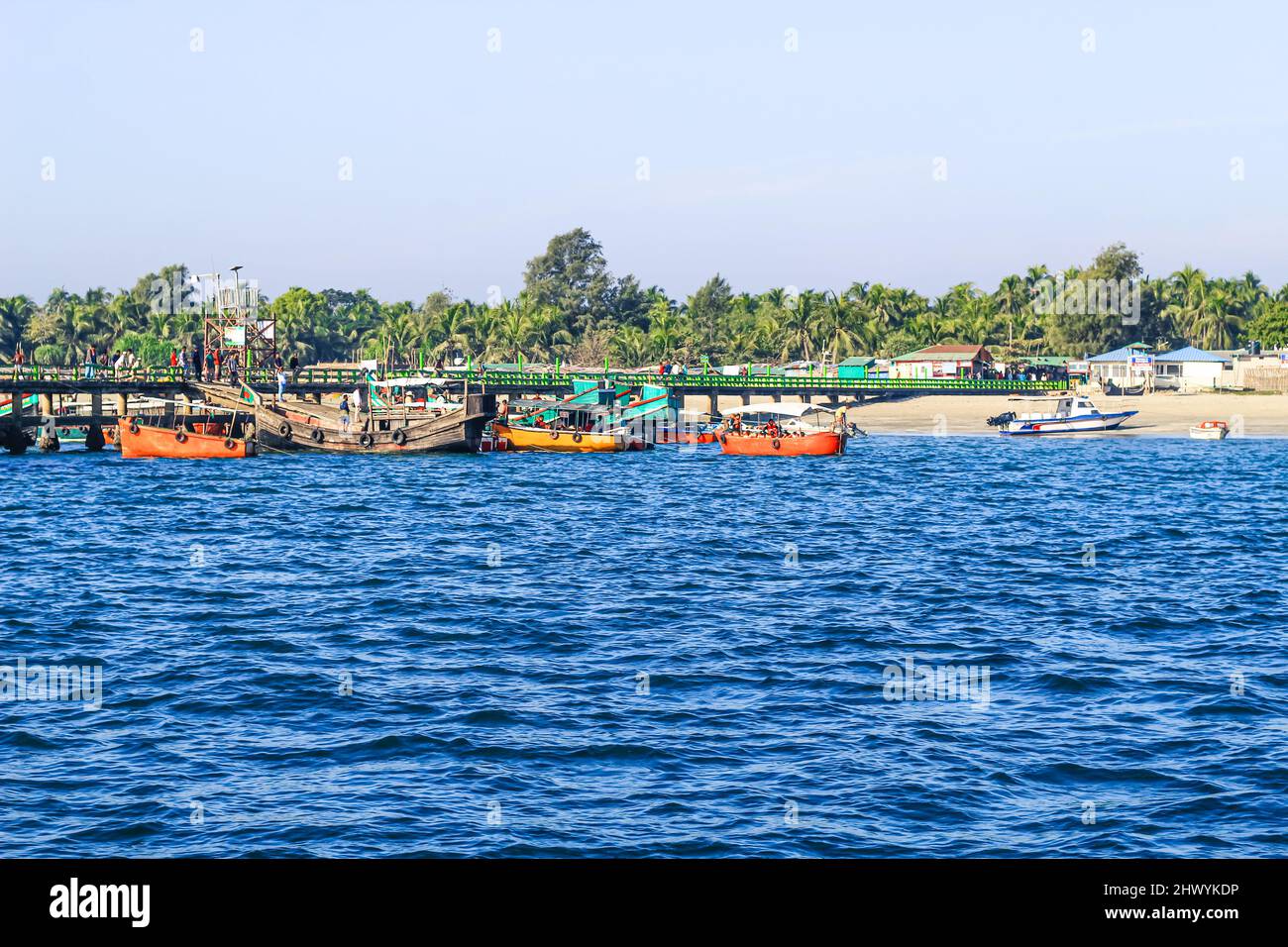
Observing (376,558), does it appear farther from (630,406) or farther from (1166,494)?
(630,406)

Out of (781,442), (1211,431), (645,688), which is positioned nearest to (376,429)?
(781,442)

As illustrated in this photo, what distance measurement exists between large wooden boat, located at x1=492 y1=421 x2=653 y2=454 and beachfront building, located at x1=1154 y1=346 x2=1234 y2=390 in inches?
3126

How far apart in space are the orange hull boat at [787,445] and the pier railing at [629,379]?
28.6 meters

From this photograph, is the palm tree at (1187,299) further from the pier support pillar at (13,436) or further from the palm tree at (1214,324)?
the pier support pillar at (13,436)

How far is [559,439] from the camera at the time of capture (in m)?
97.9

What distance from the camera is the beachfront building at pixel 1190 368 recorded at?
493 feet

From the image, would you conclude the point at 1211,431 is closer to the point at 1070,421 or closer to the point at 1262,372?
the point at 1070,421

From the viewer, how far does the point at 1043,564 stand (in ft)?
131

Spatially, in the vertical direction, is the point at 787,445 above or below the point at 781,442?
below

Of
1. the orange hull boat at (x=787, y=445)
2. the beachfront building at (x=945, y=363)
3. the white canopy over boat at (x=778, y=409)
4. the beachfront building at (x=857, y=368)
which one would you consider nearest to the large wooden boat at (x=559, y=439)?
the orange hull boat at (x=787, y=445)

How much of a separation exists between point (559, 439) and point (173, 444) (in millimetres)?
25979

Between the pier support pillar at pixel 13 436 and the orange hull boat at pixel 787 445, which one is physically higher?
the pier support pillar at pixel 13 436

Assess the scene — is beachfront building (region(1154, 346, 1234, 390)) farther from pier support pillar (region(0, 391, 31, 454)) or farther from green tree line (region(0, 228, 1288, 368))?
pier support pillar (region(0, 391, 31, 454))
